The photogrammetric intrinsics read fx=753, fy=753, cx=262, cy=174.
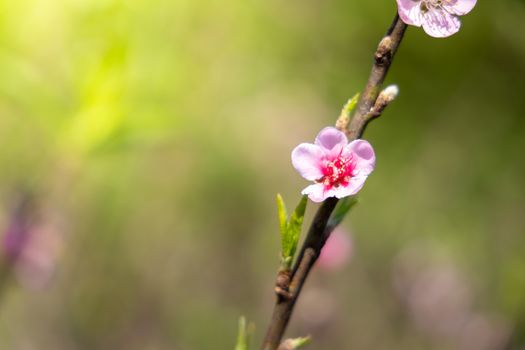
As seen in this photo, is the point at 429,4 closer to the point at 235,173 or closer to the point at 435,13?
the point at 435,13

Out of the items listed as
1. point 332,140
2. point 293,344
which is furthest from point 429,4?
point 293,344

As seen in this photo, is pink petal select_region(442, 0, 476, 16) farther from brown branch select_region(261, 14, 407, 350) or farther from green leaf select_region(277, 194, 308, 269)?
green leaf select_region(277, 194, 308, 269)

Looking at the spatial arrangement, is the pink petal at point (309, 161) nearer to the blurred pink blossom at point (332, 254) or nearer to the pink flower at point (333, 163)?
the pink flower at point (333, 163)

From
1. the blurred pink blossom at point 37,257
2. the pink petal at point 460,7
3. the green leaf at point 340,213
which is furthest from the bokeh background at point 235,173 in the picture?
the pink petal at point 460,7

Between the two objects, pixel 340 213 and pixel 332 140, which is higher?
pixel 332 140

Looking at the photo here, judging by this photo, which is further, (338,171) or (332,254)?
(332,254)

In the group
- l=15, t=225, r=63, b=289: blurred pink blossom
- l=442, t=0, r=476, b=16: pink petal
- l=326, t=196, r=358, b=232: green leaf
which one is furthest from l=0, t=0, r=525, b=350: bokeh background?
l=442, t=0, r=476, b=16: pink petal

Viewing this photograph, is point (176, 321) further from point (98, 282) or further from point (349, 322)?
point (349, 322)

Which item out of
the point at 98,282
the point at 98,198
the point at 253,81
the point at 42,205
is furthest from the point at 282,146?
the point at 42,205
